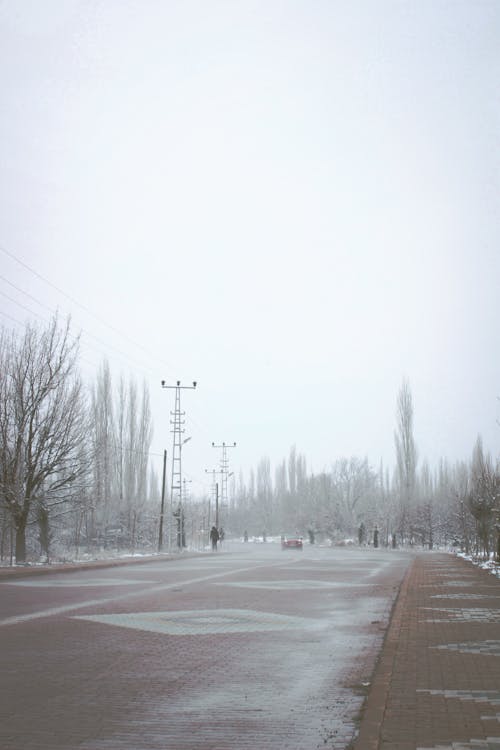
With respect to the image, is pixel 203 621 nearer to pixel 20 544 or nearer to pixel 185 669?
pixel 185 669

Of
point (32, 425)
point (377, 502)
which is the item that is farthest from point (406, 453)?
point (32, 425)

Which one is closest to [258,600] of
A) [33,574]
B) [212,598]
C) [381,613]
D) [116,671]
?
[212,598]

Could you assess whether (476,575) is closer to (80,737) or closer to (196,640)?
(196,640)

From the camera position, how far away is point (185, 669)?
8133mm

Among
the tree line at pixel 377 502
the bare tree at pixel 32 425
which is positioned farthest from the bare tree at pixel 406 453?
the bare tree at pixel 32 425

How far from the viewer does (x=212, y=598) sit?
1608 cm

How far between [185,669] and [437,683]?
2.69m

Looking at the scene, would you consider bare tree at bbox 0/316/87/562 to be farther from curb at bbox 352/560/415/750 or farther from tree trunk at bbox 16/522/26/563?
curb at bbox 352/560/415/750

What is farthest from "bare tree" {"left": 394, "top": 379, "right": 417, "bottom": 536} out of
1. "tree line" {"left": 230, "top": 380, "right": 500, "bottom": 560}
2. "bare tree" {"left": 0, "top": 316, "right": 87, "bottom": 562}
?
"bare tree" {"left": 0, "top": 316, "right": 87, "bottom": 562}

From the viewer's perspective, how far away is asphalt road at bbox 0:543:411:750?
562cm

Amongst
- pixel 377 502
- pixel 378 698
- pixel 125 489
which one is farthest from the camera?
pixel 377 502

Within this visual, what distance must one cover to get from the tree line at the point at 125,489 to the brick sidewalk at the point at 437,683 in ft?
47.3

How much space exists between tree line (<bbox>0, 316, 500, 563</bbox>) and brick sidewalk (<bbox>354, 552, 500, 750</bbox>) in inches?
568

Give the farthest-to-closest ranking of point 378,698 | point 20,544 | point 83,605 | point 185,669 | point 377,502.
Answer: point 377,502
point 20,544
point 83,605
point 185,669
point 378,698
